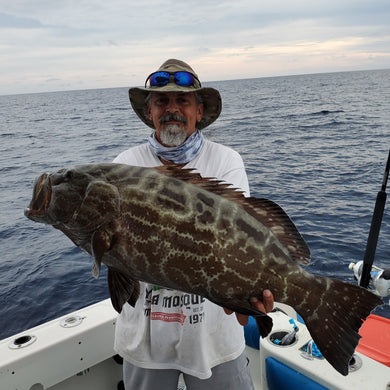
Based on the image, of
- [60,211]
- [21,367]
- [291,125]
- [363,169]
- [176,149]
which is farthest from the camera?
[291,125]

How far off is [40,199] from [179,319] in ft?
4.59

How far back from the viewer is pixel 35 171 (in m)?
20.6

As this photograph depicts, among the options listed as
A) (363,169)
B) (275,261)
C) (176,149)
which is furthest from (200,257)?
(363,169)

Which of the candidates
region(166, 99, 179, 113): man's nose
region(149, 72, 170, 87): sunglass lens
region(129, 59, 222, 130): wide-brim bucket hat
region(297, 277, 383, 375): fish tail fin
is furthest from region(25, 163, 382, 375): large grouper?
region(149, 72, 170, 87): sunglass lens

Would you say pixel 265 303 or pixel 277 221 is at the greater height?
pixel 277 221

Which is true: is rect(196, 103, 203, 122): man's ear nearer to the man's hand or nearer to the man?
the man

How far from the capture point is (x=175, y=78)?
3406mm

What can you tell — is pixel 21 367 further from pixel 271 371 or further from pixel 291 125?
pixel 291 125

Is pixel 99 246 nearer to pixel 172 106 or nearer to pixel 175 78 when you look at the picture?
pixel 172 106

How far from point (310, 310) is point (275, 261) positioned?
1.27ft

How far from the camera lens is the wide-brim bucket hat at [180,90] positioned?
11.0 ft

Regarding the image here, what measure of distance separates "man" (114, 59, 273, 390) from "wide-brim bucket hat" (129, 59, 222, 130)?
20 mm

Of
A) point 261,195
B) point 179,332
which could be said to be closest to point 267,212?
point 179,332

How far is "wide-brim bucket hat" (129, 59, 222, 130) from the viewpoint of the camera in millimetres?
3348
